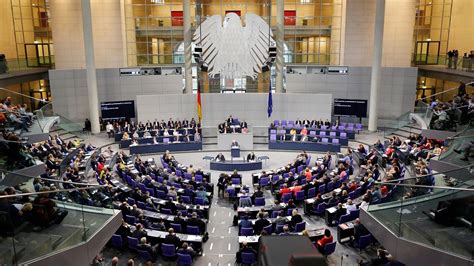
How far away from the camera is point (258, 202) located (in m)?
16.6

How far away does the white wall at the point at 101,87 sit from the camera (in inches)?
1204

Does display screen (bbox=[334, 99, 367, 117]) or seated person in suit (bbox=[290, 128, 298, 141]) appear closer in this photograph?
seated person in suit (bbox=[290, 128, 298, 141])

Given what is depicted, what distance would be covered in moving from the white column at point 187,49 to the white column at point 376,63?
549 inches

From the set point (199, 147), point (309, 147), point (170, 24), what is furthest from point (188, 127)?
point (170, 24)

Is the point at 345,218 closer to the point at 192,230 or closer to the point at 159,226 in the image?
the point at 192,230

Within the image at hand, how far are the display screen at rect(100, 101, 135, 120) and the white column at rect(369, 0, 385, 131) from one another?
18.6 m

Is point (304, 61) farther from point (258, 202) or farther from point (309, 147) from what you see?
point (258, 202)

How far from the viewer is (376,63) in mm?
29031

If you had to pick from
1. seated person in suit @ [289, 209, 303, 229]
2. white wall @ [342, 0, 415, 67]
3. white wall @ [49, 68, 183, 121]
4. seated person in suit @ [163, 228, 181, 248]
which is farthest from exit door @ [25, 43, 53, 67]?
seated person in suit @ [289, 209, 303, 229]

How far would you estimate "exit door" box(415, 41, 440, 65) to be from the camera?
33.7 metres

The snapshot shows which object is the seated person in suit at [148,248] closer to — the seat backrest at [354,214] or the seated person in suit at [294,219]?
the seated person in suit at [294,219]

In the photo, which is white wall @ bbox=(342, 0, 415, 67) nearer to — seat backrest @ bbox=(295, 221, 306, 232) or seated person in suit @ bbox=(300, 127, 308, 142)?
seated person in suit @ bbox=(300, 127, 308, 142)

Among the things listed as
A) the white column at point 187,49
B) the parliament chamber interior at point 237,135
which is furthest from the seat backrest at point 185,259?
the white column at point 187,49

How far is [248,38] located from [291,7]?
10.0 meters
